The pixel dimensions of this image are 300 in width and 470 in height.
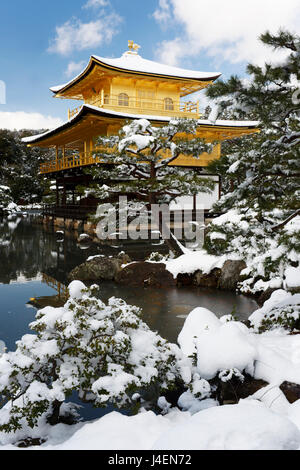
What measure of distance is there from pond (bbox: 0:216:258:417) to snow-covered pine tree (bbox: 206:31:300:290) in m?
2.09

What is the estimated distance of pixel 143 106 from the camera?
70.8ft

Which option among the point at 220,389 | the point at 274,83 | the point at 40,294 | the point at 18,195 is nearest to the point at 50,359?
the point at 220,389

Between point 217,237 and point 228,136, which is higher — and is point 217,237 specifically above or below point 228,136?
below

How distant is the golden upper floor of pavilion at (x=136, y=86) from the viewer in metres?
20.4

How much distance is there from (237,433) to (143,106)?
21.0 metres

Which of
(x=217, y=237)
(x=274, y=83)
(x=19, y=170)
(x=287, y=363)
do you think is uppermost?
(x=19, y=170)

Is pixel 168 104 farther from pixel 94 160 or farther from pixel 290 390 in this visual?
pixel 290 390

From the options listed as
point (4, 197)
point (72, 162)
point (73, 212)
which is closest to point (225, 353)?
point (72, 162)

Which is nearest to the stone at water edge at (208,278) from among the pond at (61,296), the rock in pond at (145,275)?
the pond at (61,296)

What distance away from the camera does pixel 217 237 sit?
4.46 meters

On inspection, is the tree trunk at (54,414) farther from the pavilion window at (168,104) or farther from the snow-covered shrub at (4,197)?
the snow-covered shrub at (4,197)
